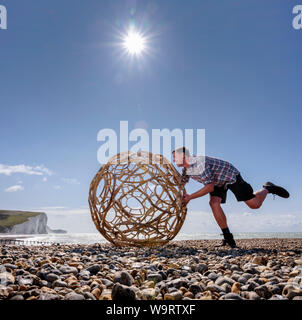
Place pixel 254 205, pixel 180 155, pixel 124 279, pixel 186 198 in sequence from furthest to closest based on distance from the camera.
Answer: pixel 254 205 → pixel 180 155 → pixel 186 198 → pixel 124 279

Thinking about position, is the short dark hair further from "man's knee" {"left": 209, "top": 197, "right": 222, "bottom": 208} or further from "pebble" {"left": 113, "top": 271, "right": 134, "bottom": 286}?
"pebble" {"left": 113, "top": 271, "right": 134, "bottom": 286}

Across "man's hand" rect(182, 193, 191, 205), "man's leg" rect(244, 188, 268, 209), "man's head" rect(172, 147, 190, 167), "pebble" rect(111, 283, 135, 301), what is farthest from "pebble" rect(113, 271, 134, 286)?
"man's leg" rect(244, 188, 268, 209)

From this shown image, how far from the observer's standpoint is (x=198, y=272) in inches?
110

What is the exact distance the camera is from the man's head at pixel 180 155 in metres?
5.86

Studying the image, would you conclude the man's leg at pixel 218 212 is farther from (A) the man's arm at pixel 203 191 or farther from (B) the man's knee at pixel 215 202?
(A) the man's arm at pixel 203 191

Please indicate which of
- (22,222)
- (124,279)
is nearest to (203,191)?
(124,279)

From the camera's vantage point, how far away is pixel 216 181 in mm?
5750

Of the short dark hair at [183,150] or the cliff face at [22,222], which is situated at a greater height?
the short dark hair at [183,150]

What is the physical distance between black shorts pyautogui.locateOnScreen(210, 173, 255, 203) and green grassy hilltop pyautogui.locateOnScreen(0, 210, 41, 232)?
59.9 metres

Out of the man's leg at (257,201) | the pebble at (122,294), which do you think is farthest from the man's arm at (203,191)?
the pebble at (122,294)

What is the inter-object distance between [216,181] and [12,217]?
6678 cm

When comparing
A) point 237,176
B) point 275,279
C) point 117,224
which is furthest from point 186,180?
point 275,279

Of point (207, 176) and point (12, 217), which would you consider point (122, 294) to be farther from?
point (12, 217)
